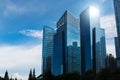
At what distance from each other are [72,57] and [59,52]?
29.8 feet

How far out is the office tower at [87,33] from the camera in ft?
457

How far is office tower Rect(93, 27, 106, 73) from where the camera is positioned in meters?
138

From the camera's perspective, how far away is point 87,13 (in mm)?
156750

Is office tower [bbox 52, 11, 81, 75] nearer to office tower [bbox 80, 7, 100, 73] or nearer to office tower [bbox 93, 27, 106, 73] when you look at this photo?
office tower [bbox 80, 7, 100, 73]

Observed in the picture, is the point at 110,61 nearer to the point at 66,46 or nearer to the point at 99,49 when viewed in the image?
the point at 99,49

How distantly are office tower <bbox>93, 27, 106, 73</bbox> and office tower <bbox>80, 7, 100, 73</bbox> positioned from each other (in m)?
2.37

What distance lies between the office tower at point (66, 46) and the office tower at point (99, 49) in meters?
18.2

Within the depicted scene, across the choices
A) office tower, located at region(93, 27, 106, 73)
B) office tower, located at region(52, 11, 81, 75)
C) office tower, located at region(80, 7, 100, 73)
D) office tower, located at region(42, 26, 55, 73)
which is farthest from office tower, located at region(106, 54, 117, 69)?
office tower, located at region(42, 26, 55, 73)

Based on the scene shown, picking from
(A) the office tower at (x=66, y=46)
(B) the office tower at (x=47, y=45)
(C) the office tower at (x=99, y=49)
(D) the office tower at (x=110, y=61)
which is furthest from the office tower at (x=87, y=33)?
(B) the office tower at (x=47, y=45)

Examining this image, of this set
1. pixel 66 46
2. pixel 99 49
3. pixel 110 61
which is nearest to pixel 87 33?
pixel 99 49

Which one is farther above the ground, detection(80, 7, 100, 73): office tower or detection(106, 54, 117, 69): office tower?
detection(80, 7, 100, 73): office tower

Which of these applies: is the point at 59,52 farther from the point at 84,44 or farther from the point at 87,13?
the point at 87,13

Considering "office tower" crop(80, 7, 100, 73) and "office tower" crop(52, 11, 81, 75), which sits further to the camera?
"office tower" crop(52, 11, 81, 75)

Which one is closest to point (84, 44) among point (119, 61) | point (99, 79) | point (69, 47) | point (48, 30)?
point (69, 47)
